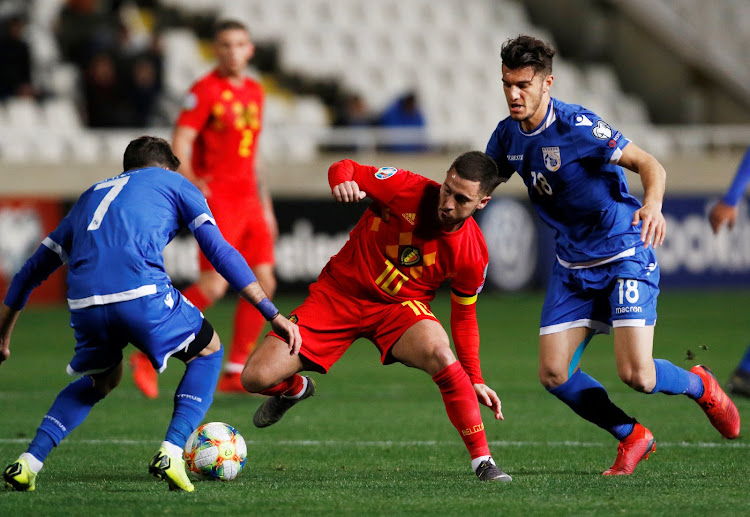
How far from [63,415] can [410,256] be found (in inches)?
71.3

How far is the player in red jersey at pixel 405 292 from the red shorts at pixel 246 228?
7.93 ft

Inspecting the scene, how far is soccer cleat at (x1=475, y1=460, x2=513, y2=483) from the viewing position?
510 cm

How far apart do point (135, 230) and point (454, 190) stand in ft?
4.63

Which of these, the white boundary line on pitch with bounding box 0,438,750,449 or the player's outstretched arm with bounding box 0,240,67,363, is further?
the white boundary line on pitch with bounding box 0,438,750,449

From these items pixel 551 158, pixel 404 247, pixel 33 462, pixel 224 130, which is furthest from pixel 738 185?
pixel 33 462

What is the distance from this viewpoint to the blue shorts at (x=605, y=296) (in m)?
5.57

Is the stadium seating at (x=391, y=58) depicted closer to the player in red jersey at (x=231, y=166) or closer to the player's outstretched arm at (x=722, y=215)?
the player in red jersey at (x=231, y=166)

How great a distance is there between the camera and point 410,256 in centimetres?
569

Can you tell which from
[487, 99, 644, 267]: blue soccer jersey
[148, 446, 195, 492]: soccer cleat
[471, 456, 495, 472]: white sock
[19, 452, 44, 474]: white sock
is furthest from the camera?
[487, 99, 644, 267]: blue soccer jersey

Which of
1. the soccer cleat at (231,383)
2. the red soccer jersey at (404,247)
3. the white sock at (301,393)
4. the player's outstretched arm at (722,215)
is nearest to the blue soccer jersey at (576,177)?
the red soccer jersey at (404,247)

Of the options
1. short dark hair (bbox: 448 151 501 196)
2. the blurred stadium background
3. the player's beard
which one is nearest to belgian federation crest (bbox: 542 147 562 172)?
the player's beard

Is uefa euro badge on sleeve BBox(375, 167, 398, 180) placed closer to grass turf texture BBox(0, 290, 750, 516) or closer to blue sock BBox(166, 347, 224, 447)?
blue sock BBox(166, 347, 224, 447)

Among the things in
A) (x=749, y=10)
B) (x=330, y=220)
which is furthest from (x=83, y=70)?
(x=749, y=10)

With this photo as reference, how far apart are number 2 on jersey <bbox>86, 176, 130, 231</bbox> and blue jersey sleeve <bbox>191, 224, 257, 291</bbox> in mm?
398
